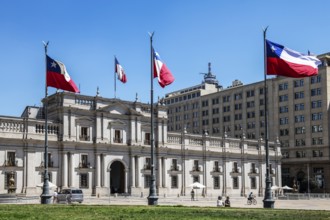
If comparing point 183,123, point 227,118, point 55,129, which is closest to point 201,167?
point 55,129

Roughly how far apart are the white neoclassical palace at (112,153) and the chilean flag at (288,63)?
1486 inches

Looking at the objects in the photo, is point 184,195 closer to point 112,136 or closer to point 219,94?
point 112,136

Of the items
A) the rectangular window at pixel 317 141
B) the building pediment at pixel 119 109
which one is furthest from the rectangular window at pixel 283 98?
the building pediment at pixel 119 109

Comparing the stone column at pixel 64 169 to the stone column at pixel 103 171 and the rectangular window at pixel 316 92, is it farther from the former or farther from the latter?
the rectangular window at pixel 316 92

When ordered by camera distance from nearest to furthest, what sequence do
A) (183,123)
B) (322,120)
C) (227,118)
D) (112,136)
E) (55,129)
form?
(55,129), (112,136), (322,120), (227,118), (183,123)

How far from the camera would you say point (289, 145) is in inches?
4715

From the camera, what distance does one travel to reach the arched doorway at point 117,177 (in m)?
77.1

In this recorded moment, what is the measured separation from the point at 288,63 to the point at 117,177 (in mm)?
47059

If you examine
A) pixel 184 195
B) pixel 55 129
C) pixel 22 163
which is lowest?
pixel 184 195

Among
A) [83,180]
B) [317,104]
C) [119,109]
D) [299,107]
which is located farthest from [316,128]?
[83,180]

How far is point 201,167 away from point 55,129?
1081 inches

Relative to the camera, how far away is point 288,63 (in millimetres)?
37781

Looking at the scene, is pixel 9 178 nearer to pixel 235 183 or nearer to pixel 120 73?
pixel 120 73

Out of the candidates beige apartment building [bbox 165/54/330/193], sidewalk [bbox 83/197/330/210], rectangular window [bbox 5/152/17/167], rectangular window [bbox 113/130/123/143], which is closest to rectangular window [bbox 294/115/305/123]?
beige apartment building [bbox 165/54/330/193]
